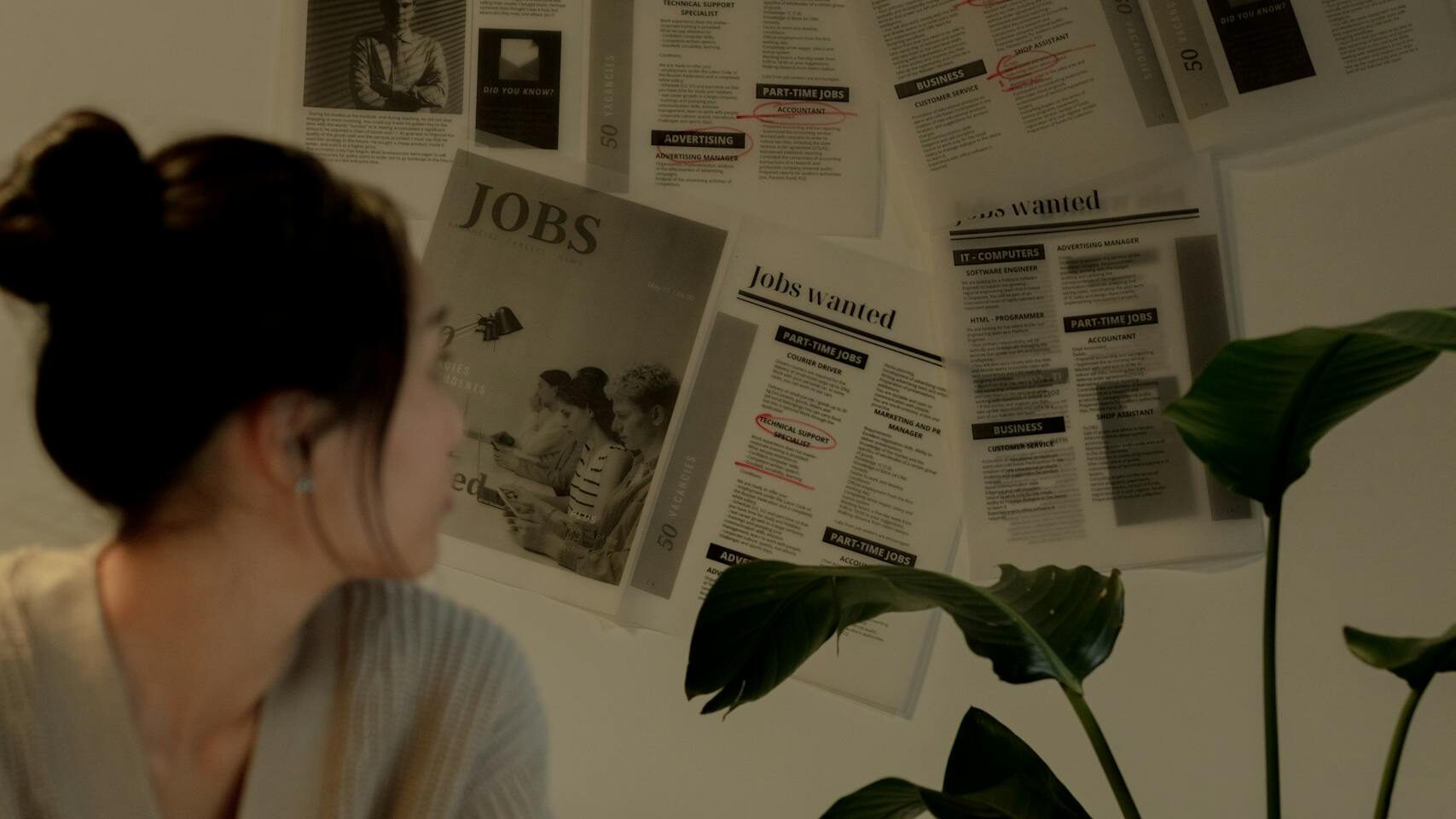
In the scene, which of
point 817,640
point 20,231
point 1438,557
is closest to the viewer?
point 20,231

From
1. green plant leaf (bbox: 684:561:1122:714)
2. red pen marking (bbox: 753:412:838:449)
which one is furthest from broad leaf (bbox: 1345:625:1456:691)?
red pen marking (bbox: 753:412:838:449)

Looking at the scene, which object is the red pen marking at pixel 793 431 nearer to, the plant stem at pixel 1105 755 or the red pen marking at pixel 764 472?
the red pen marking at pixel 764 472

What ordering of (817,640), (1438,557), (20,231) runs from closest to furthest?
1. (20,231)
2. (817,640)
3. (1438,557)

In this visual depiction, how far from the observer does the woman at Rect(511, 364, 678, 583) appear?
3.25 ft

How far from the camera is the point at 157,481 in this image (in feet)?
2.15

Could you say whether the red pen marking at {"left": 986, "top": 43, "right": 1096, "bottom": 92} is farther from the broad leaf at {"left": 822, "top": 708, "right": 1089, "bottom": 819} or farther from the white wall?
the broad leaf at {"left": 822, "top": 708, "right": 1089, "bottom": 819}

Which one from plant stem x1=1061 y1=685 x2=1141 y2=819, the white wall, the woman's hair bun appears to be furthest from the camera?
the white wall

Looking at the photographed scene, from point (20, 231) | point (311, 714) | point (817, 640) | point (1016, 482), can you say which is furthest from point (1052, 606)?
point (20, 231)

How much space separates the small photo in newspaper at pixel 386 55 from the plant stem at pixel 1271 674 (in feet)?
2.46

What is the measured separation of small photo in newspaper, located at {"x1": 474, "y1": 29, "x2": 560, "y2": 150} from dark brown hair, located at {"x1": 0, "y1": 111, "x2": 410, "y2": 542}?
1.21 ft

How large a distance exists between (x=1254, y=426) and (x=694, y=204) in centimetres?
52

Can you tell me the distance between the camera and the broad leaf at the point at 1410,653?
640 millimetres

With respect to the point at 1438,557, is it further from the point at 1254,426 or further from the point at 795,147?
the point at 795,147

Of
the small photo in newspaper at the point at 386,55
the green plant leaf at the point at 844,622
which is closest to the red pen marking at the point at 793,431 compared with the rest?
the green plant leaf at the point at 844,622
